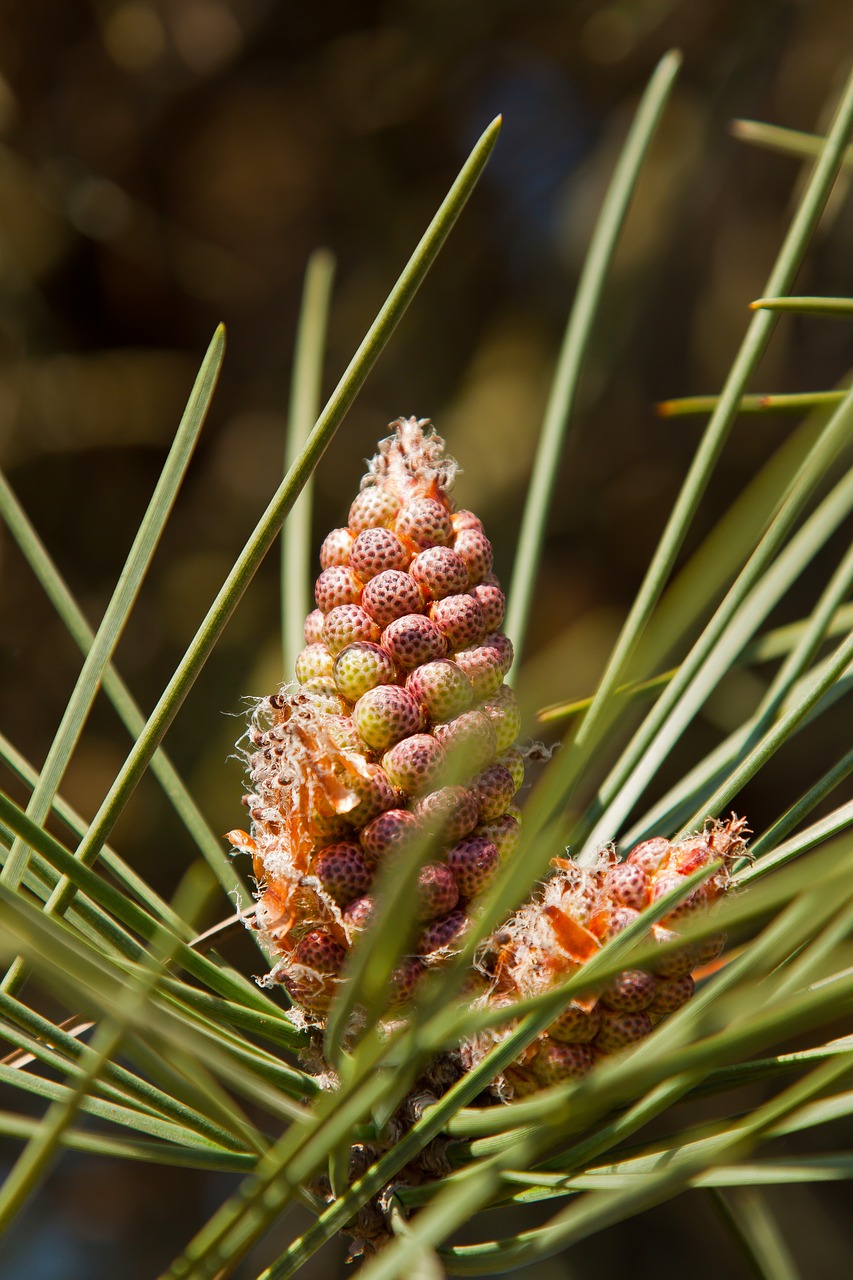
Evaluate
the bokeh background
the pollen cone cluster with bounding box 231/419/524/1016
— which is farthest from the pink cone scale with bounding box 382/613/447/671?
the bokeh background

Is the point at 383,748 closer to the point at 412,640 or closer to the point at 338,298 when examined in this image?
the point at 412,640

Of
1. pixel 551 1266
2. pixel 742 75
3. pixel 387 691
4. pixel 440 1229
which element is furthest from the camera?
pixel 551 1266

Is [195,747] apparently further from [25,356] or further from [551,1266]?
[551,1266]

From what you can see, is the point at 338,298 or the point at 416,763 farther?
the point at 338,298

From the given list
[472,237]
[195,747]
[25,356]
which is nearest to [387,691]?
[195,747]

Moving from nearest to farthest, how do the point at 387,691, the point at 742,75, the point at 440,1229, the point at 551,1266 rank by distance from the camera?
the point at 440,1229, the point at 387,691, the point at 742,75, the point at 551,1266

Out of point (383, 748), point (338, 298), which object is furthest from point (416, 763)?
point (338, 298)

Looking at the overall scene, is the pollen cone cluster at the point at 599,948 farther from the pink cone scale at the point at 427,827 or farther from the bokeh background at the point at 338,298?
the bokeh background at the point at 338,298

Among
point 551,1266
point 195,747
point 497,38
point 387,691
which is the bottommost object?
point 551,1266
